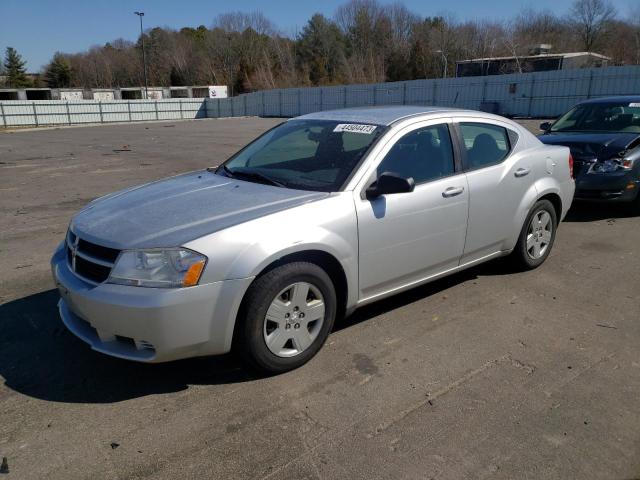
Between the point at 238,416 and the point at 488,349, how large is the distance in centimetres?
182

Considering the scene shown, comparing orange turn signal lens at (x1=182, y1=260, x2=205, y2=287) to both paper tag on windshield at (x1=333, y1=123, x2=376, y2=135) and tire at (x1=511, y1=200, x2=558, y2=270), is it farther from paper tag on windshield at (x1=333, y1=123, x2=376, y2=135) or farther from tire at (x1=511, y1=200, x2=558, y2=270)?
tire at (x1=511, y1=200, x2=558, y2=270)

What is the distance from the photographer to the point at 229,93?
276ft

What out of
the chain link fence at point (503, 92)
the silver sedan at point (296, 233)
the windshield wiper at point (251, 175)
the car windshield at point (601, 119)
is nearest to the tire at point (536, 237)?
the silver sedan at point (296, 233)

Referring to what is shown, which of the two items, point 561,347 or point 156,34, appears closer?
point 561,347

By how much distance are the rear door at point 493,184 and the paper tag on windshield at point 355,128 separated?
859mm

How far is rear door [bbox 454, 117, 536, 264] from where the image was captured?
446 centimetres

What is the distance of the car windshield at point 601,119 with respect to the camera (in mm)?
7977

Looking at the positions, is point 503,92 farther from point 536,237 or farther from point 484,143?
point 484,143

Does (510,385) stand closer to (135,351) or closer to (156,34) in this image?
(135,351)

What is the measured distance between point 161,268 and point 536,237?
12.4ft

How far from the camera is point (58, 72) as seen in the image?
326 ft

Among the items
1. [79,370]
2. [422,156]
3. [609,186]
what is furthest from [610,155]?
[79,370]

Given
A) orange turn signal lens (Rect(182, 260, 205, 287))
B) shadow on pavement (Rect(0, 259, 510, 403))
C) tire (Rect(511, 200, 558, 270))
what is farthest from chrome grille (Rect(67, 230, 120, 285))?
tire (Rect(511, 200, 558, 270))

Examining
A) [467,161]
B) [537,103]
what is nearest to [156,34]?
[537,103]
